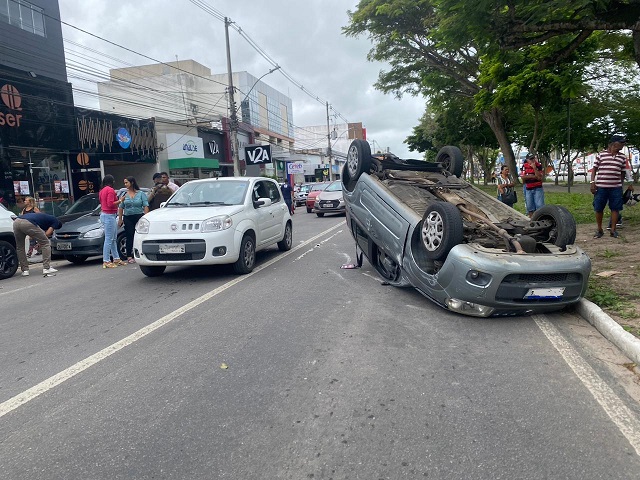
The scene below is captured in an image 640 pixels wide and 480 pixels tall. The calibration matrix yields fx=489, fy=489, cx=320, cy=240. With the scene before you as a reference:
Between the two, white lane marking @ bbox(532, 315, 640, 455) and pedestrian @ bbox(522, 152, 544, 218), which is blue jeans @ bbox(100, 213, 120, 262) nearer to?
white lane marking @ bbox(532, 315, 640, 455)

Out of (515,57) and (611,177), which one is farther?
(515,57)

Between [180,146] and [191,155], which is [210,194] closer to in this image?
[180,146]

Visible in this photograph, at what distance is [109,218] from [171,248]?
278 centimetres

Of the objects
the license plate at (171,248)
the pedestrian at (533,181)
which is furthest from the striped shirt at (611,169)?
the license plate at (171,248)

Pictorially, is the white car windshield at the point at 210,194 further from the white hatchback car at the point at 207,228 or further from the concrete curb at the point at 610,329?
the concrete curb at the point at 610,329

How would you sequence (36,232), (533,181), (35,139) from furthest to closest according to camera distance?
(35,139)
(533,181)
(36,232)

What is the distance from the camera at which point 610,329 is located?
4.37m

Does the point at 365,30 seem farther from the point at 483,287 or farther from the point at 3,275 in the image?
the point at 483,287

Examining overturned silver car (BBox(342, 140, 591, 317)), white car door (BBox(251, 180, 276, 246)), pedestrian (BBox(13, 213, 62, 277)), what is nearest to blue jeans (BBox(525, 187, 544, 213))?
overturned silver car (BBox(342, 140, 591, 317))

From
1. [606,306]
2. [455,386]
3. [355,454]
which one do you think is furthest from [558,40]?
[355,454]

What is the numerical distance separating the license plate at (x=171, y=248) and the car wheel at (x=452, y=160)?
441 cm

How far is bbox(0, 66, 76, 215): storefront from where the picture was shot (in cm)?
1778

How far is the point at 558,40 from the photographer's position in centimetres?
1084

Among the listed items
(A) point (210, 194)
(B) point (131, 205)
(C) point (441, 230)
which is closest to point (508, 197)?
(A) point (210, 194)
